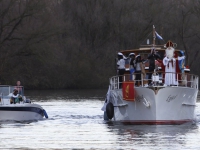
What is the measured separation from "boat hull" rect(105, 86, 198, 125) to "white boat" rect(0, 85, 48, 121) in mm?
4417

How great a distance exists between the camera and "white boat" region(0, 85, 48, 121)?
3042cm

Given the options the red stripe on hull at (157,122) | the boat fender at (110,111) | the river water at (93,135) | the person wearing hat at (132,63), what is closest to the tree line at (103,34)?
the boat fender at (110,111)

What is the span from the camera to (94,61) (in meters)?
76.8

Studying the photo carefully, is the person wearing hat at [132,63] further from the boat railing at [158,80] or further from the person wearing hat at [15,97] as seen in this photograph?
the person wearing hat at [15,97]

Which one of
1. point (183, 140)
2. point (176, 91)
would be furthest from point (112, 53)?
point (183, 140)

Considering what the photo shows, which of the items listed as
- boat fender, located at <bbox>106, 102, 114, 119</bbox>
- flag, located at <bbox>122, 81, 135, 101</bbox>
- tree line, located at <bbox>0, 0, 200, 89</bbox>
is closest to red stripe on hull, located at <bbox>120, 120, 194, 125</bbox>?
flag, located at <bbox>122, 81, 135, 101</bbox>

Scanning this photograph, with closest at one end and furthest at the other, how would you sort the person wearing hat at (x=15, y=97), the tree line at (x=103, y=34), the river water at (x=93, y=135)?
the river water at (x=93, y=135) < the person wearing hat at (x=15, y=97) < the tree line at (x=103, y=34)

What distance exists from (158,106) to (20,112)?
22.0 feet

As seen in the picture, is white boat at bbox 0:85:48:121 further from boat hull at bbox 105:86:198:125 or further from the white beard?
the white beard

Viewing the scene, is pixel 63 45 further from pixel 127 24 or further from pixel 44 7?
pixel 44 7

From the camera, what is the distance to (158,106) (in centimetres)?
2742

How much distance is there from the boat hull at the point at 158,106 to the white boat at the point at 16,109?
442 cm

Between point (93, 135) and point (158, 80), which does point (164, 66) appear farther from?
point (93, 135)

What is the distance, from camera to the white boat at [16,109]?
30.4 m
